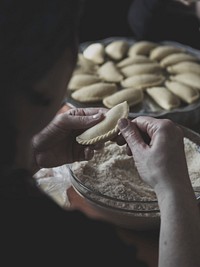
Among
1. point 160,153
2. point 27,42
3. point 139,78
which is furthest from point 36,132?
point 139,78

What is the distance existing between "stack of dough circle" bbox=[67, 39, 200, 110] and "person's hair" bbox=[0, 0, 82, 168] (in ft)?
2.52

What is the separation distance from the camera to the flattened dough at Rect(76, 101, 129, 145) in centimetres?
84

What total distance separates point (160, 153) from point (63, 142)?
24 cm

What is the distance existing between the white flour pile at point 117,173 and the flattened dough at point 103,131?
0.19 feet

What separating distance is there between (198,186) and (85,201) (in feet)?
0.70

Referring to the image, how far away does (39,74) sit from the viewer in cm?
46

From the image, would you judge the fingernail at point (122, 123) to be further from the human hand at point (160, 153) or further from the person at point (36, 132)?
the person at point (36, 132)

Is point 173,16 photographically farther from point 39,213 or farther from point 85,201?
point 39,213

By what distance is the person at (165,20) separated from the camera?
1.70 meters

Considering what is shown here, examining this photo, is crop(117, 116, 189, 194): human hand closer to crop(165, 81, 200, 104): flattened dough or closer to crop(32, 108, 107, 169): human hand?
crop(32, 108, 107, 169): human hand

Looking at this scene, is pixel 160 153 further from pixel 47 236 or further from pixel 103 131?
pixel 47 236

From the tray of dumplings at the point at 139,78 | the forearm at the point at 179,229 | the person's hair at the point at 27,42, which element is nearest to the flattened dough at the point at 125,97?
the tray of dumplings at the point at 139,78

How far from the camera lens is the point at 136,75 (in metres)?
1.43

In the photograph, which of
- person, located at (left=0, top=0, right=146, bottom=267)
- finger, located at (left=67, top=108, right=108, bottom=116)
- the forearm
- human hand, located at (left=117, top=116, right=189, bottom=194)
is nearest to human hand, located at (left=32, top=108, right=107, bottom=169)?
finger, located at (left=67, top=108, right=108, bottom=116)
